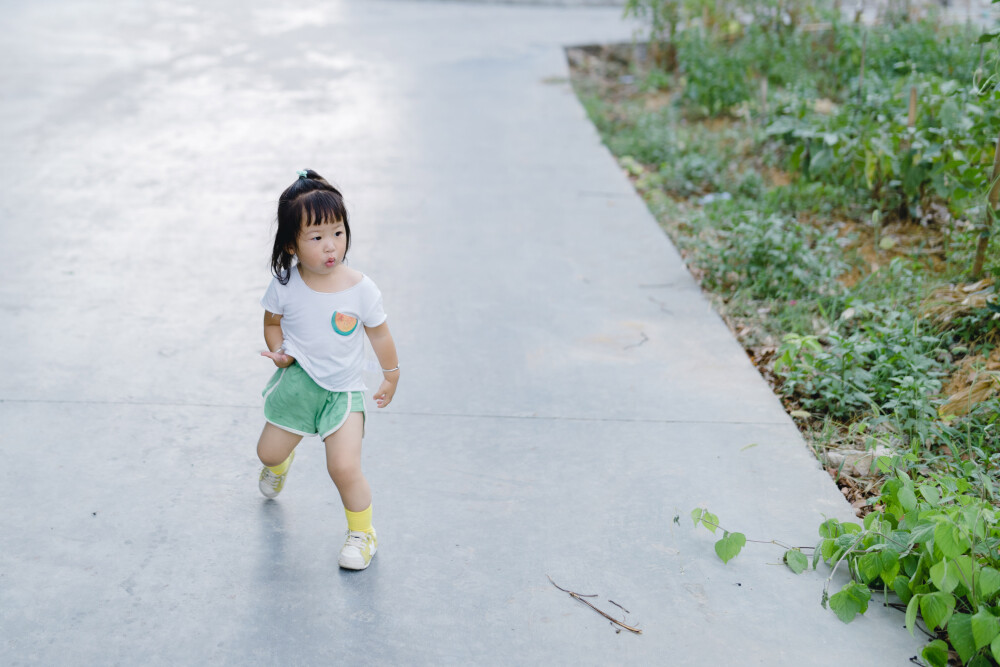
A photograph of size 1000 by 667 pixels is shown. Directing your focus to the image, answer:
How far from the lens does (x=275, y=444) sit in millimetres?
2566

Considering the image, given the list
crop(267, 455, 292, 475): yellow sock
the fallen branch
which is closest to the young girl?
crop(267, 455, 292, 475): yellow sock

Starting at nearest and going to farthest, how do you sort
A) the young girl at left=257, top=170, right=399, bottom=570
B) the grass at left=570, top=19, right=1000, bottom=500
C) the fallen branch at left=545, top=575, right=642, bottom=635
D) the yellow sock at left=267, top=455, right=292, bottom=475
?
1. the fallen branch at left=545, top=575, right=642, bottom=635
2. the young girl at left=257, top=170, right=399, bottom=570
3. the yellow sock at left=267, top=455, right=292, bottom=475
4. the grass at left=570, top=19, right=1000, bottom=500

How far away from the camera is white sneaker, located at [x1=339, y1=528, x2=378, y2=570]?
8.12 feet

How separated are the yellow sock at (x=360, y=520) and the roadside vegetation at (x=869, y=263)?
3.08 feet

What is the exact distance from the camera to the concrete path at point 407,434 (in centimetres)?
230

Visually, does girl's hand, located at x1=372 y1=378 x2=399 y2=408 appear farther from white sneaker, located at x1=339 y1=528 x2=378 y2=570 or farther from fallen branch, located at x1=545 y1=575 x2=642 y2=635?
fallen branch, located at x1=545 y1=575 x2=642 y2=635

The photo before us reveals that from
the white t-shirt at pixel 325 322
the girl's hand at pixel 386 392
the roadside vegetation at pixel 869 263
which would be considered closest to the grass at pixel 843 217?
the roadside vegetation at pixel 869 263

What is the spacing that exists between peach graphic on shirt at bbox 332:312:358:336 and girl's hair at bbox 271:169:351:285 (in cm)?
21

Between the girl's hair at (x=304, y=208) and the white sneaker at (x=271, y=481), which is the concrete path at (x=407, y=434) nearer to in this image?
the white sneaker at (x=271, y=481)

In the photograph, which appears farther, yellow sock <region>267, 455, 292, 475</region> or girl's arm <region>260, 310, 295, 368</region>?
yellow sock <region>267, 455, 292, 475</region>

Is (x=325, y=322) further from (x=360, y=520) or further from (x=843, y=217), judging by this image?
(x=843, y=217)

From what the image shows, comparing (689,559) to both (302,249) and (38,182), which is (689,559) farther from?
(38,182)

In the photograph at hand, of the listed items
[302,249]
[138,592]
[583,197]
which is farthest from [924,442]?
[583,197]

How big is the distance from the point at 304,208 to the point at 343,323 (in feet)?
1.07
